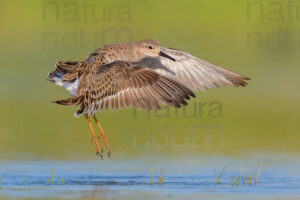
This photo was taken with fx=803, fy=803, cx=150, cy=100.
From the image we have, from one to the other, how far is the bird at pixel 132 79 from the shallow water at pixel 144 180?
739 mm

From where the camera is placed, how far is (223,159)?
15.2 metres

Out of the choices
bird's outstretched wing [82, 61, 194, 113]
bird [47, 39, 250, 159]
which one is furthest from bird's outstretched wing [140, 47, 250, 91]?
bird's outstretched wing [82, 61, 194, 113]

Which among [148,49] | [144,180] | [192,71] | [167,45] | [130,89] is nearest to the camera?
[130,89]

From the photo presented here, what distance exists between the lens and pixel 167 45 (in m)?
26.2

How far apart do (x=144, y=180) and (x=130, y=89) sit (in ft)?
5.13

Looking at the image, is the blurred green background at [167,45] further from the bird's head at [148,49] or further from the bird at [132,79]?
the bird's head at [148,49]

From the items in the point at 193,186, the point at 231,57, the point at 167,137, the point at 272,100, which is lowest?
the point at 193,186

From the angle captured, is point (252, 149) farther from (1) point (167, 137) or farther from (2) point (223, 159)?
(1) point (167, 137)

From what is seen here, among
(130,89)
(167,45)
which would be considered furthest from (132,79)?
(167,45)

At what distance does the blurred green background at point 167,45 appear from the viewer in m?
16.9

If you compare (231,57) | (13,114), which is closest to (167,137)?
(13,114)

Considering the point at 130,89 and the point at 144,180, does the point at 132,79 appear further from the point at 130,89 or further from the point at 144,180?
the point at 144,180

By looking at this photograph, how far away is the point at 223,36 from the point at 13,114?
10220mm

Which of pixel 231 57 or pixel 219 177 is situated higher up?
pixel 231 57
